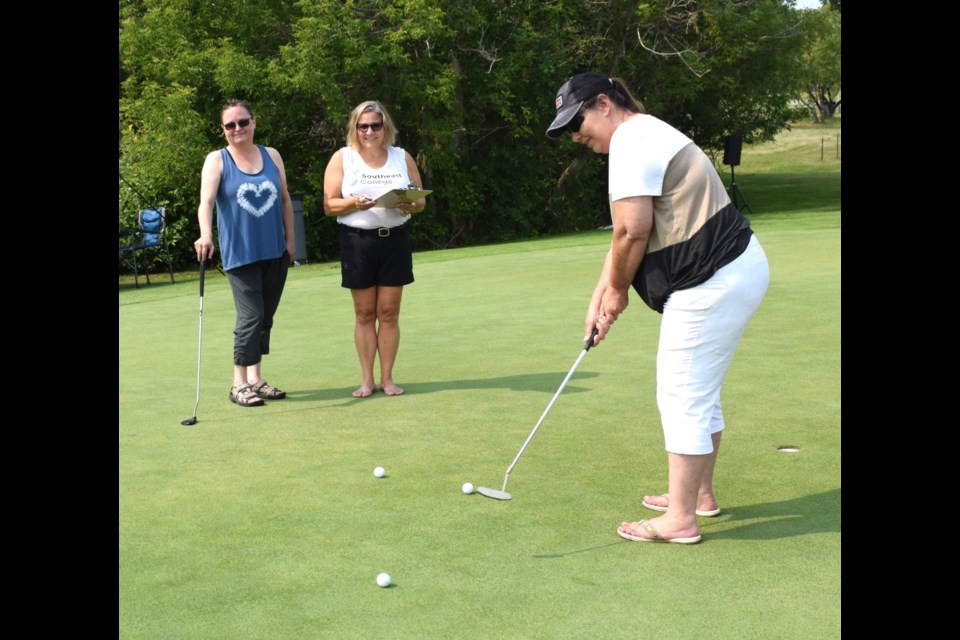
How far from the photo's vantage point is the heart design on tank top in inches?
291

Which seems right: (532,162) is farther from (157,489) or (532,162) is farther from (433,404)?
(157,489)

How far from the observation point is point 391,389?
301 inches

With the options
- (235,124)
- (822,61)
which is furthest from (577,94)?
(822,61)

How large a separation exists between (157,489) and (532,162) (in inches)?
831

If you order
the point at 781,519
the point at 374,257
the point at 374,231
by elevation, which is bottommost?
the point at 781,519

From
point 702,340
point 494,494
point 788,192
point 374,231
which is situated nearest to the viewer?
point 702,340

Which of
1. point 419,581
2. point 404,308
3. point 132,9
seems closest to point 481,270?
point 404,308

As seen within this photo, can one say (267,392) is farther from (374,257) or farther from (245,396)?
(374,257)

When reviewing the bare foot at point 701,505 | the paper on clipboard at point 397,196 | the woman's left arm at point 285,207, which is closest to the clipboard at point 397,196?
the paper on clipboard at point 397,196

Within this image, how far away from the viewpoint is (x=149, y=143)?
70.6 feet

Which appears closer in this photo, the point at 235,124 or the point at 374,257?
the point at 235,124

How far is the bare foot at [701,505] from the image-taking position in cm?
497

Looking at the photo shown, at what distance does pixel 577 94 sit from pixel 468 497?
1.88m

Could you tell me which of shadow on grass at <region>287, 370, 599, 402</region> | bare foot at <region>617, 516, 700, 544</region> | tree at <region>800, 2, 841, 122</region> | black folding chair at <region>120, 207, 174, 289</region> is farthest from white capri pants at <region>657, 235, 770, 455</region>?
tree at <region>800, 2, 841, 122</region>
